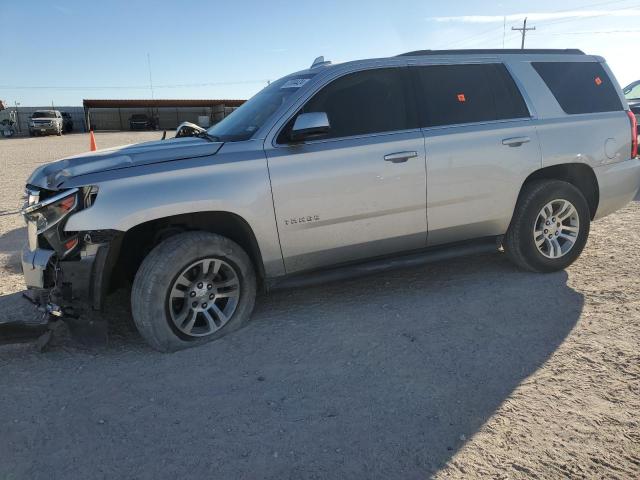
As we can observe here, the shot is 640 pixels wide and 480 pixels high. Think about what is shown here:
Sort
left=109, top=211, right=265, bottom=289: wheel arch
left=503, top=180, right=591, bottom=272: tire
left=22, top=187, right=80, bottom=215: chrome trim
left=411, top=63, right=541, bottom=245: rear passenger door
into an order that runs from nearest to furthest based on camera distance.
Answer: left=22, top=187, right=80, bottom=215: chrome trim < left=109, top=211, right=265, bottom=289: wheel arch < left=411, top=63, right=541, bottom=245: rear passenger door < left=503, top=180, right=591, bottom=272: tire

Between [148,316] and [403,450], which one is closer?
[403,450]

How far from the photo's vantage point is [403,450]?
8.35 feet

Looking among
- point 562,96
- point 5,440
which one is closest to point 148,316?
point 5,440

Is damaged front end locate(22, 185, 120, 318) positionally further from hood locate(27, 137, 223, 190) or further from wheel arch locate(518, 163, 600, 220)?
wheel arch locate(518, 163, 600, 220)

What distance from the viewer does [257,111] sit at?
14.3ft

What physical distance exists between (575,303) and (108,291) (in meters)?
3.65

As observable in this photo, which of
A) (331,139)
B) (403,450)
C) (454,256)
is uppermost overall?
(331,139)

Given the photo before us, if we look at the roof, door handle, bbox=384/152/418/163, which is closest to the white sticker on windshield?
door handle, bbox=384/152/418/163

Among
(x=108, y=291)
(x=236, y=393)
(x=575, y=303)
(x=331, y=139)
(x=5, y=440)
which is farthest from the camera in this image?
(x=575, y=303)

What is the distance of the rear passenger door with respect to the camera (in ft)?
14.1

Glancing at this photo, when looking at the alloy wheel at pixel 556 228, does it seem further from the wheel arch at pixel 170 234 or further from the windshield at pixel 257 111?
the wheel arch at pixel 170 234

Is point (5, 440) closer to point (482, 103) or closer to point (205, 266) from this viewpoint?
point (205, 266)

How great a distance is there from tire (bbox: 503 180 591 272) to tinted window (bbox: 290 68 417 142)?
1391 millimetres

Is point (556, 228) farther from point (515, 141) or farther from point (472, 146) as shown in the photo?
point (472, 146)
